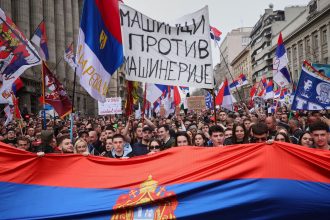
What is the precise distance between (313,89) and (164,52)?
197 inches

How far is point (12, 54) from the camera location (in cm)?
878

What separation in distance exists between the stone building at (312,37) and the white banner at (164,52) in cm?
3958

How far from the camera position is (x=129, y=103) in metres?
7.08

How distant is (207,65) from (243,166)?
257cm

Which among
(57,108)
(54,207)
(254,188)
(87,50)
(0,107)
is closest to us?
(254,188)

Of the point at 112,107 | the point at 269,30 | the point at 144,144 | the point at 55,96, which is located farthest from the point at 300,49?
the point at 144,144

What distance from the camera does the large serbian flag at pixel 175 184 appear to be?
12.1ft

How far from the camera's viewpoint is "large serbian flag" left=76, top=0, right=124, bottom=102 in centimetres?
589

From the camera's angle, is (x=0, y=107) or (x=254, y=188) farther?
(x=0, y=107)

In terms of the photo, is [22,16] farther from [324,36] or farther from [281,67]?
[324,36]

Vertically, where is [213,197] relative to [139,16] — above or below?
below

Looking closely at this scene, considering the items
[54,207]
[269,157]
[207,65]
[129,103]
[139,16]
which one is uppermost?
[139,16]

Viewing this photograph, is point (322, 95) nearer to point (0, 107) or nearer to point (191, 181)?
point (191, 181)

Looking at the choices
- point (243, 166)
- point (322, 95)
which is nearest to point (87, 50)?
point (243, 166)
